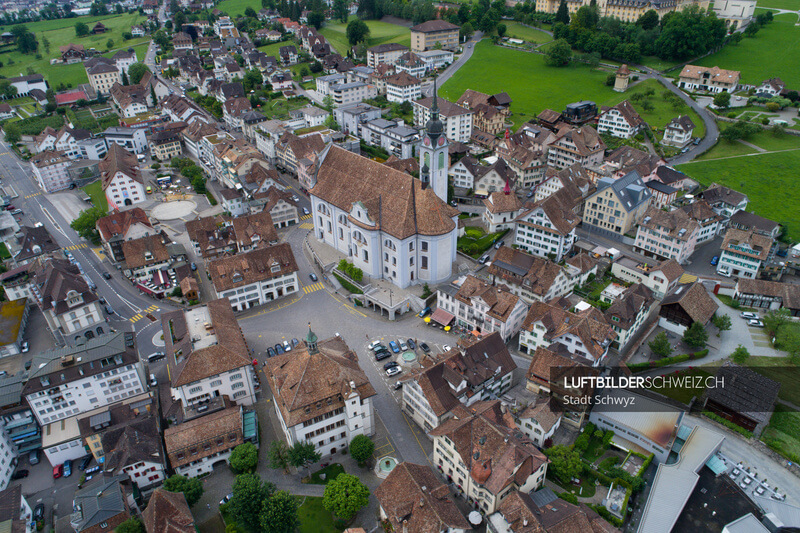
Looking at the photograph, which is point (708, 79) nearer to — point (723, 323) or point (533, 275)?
point (723, 323)

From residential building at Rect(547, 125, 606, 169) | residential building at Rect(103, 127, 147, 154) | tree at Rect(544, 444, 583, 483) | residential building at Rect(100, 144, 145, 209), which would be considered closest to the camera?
tree at Rect(544, 444, 583, 483)

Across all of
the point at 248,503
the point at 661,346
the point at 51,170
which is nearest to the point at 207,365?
the point at 248,503

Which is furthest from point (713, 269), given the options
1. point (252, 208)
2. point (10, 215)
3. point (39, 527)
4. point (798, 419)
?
point (10, 215)

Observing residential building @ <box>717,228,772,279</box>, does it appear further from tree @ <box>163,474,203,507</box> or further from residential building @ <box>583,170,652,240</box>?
tree @ <box>163,474,203,507</box>

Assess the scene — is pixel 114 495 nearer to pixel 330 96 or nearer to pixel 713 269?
pixel 713 269

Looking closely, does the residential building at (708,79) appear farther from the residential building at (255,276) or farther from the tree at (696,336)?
the residential building at (255,276)

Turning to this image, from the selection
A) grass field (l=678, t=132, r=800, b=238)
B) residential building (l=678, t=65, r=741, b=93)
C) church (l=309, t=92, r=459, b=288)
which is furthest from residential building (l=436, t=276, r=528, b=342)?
residential building (l=678, t=65, r=741, b=93)
